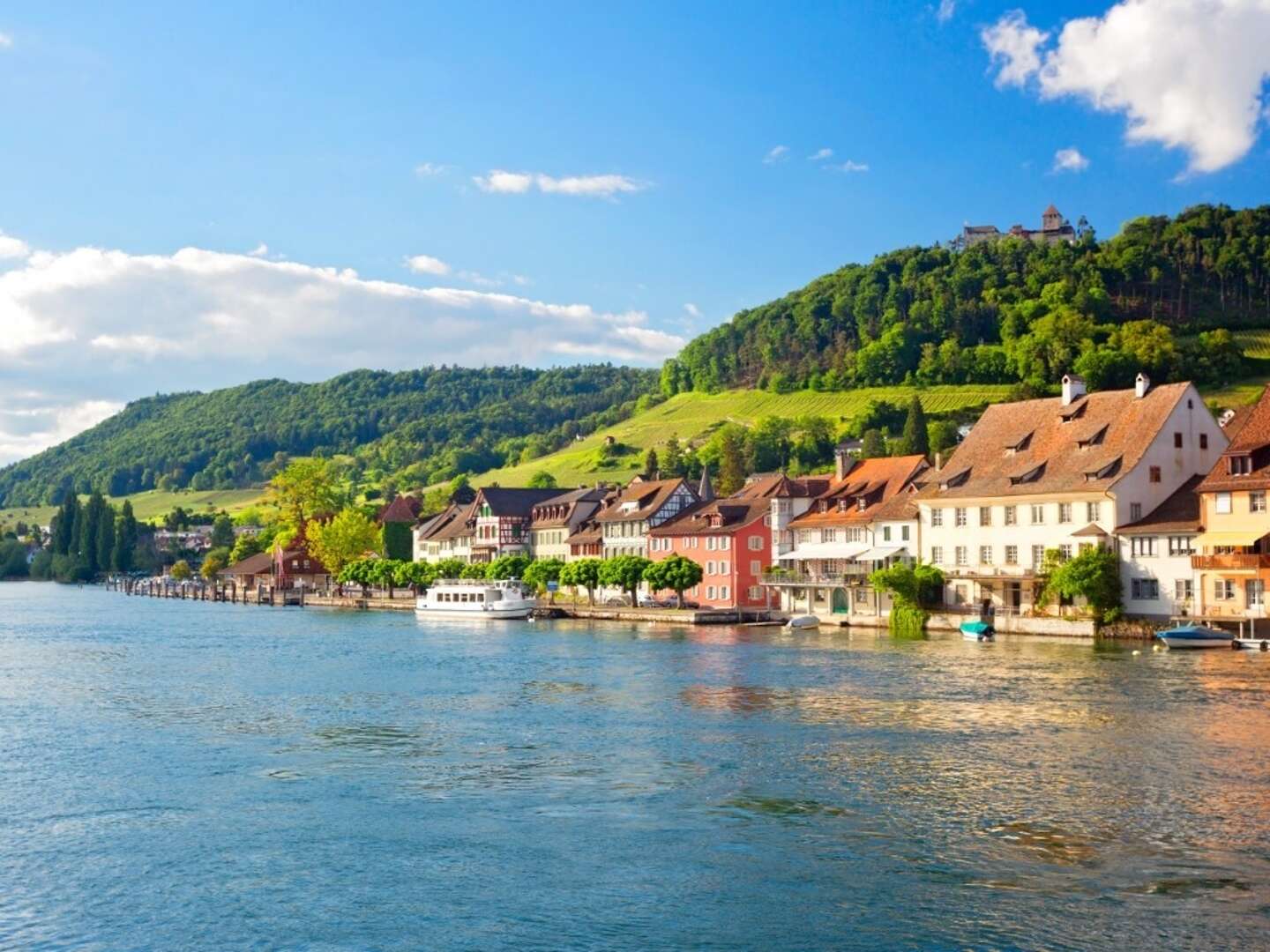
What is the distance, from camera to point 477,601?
350 feet

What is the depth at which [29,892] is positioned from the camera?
24.2m

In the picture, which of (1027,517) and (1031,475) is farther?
(1031,475)

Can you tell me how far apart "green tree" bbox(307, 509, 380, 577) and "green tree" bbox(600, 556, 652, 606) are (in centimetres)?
5001

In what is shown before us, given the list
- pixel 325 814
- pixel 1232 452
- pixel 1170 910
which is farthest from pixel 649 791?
pixel 1232 452

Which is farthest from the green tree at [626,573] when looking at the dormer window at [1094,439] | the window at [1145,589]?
the window at [1145,589]

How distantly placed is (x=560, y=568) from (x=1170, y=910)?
92.9m

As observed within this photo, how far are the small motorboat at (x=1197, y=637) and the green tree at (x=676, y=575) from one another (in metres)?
40.2

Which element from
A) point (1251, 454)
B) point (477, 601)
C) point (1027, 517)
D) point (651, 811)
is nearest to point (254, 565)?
point (477, 601)

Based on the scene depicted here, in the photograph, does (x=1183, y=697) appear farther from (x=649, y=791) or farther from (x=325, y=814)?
(x=325, y=814)

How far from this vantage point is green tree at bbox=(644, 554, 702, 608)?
97.8m

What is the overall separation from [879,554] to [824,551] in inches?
281

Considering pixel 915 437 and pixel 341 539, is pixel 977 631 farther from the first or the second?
pixel 341 539

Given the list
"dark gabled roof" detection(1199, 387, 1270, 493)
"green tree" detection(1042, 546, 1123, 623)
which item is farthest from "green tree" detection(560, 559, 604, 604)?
"dark gabled roof" detection(1199, 387, 1270, 493)

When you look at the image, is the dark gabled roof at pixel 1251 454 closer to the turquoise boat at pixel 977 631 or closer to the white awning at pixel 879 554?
the turquoise boat at pixel 977 631
